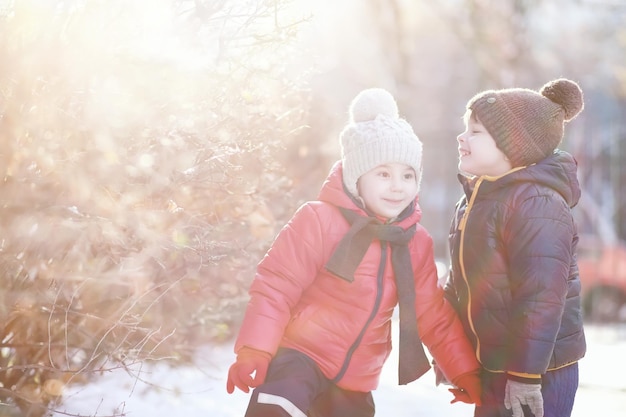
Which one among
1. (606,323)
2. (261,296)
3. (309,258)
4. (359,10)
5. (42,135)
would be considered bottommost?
(261,296)

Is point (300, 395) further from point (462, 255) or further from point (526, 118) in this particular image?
point (526, 118)

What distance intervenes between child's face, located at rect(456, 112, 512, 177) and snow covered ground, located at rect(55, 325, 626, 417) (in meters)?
1.68

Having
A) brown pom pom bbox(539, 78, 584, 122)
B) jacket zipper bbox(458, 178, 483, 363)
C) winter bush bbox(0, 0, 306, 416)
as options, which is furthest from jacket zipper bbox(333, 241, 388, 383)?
brown pom pom bbox(539, 78, 584, 122)

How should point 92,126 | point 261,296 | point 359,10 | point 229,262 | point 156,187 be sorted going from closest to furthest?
point 261,296, point 92,126, point 156,187, point 229,262, point 359,10

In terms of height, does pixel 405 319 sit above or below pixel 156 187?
below

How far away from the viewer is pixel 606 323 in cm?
1279

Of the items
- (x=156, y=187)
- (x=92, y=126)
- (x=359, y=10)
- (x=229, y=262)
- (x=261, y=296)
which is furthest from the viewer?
(x=359, y=10)

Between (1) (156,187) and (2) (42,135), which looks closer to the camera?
(2) (42,135)

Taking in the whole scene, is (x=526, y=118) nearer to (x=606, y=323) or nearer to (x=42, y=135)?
(x=42, y=135)

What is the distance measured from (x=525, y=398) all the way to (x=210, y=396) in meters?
2.34

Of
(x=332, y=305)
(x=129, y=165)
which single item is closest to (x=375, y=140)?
(x=332, y=305)

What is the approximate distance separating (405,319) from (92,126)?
1446 millimetres

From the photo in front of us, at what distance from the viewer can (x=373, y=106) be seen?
3463mm

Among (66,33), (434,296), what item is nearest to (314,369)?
(434,296)
